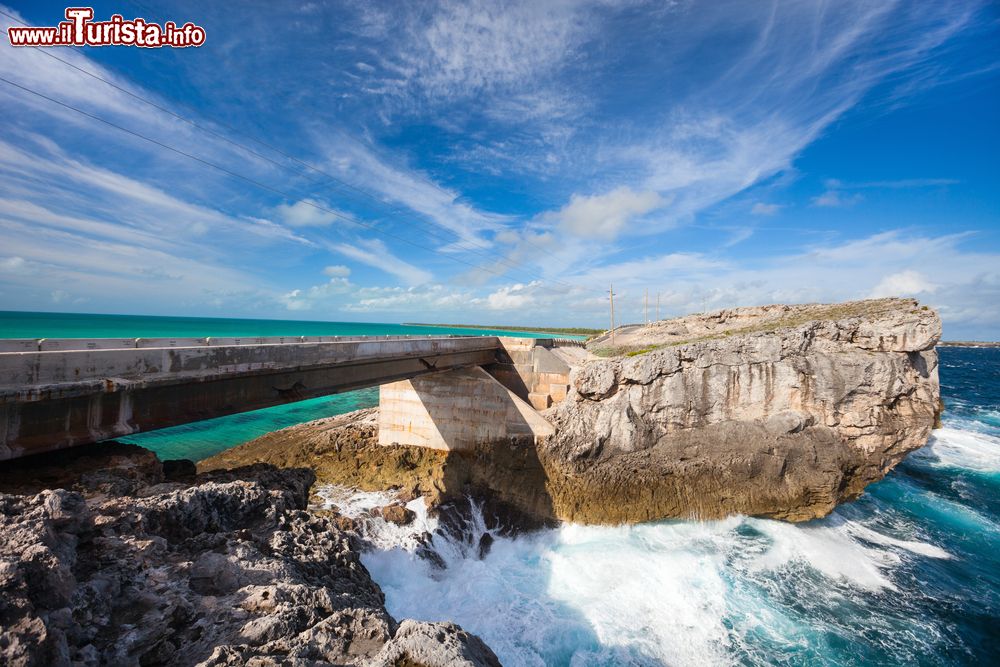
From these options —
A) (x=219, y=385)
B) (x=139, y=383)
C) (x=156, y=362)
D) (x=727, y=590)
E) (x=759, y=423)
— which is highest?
(x=156, y=362)

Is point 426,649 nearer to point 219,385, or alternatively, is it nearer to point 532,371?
point 219,385

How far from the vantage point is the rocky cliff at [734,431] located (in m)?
15.7

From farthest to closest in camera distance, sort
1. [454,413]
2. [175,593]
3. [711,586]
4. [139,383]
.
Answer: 1. [454,413]
2. [711,586]
3. [139,383]
4. [175,593]

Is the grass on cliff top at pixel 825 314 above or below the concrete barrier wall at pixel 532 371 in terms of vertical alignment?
above

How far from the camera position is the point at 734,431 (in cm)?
1625

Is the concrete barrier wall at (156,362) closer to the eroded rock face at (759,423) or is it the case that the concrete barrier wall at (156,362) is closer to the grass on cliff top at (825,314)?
the eroded rock face at (759,423)

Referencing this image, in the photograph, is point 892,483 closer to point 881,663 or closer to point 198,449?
point 881,663

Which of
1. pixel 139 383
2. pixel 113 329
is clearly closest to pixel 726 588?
pixel 139 383

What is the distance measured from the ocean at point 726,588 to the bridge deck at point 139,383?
22.5 ft

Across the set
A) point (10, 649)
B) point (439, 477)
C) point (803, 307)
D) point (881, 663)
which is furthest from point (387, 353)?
point (803, 307)

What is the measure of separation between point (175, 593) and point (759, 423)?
19.2 m

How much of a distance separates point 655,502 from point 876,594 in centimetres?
682

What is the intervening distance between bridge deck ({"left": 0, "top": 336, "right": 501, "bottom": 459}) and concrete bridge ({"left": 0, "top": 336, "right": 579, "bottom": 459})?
16 millimetres

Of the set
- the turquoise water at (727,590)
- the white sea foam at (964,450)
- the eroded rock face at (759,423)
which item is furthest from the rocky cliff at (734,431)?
the white sea foam at (964,450)
